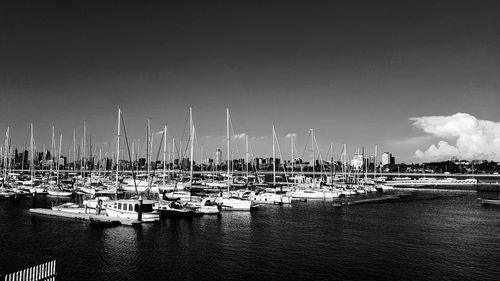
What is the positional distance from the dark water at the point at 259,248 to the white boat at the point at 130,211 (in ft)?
8.05

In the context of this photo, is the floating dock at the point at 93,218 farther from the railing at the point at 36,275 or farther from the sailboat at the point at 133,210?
the railing at the point at 36,275

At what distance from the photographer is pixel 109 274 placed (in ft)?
121

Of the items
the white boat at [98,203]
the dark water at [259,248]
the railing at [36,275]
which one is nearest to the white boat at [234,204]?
the dark water at [259,248]

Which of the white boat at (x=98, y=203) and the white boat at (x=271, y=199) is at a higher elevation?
the white boat at (x=98, y=203)

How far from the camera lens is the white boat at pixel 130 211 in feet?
209

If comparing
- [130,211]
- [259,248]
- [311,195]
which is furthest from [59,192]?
[259,248]

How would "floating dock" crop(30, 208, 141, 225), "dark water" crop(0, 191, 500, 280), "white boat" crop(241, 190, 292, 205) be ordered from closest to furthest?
"dark water" crop(0, 191, 500, 280) → "floating dock" crop(30, 208, 141, 225) → "white boat" crop(241, 190, 292, 205)

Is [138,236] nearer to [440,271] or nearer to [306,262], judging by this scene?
[306,262]

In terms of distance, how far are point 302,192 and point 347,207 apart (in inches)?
971

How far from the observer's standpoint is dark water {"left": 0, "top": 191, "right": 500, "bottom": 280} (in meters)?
38.4

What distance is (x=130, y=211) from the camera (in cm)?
6400

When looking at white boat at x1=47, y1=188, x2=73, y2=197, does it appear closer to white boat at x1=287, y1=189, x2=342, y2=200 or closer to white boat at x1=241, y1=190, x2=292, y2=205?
white boat at x1=241, y1=190, x2=292, y2=205

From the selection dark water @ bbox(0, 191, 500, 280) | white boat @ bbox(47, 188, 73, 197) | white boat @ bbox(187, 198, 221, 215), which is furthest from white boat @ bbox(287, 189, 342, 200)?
white boat @ bbox(47, 188, 73, 197)

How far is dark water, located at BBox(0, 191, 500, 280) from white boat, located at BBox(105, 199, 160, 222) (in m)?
2.45
